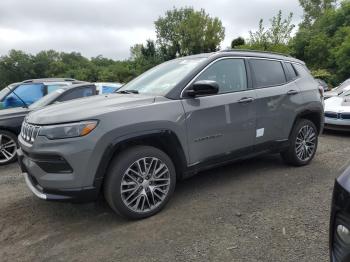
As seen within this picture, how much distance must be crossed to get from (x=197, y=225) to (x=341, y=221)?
178 cm

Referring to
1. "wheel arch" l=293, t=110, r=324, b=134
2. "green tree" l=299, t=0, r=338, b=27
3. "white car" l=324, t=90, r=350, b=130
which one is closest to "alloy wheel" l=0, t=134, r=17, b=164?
"wheel arch" l=293, t=110, r=324, b=134

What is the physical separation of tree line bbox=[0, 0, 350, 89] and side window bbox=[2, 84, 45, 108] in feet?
52.0

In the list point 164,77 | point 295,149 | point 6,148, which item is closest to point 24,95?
point 6,148

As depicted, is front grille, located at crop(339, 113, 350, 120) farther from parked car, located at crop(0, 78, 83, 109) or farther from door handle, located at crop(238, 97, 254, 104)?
parked car, located at crop(0, 78, 83, 109)

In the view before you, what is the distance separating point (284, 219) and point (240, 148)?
114cm

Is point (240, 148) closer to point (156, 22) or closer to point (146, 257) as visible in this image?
point (146, 257)

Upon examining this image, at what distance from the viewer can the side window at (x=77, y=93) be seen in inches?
268

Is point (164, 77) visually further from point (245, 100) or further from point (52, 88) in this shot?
point (52, 88)

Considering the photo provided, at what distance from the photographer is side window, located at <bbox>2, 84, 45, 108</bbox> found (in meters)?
7.61

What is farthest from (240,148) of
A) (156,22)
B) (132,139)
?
(156,22)

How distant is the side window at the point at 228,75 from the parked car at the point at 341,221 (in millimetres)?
2382

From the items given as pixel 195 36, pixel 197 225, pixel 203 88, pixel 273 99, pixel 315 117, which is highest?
pixel 195 36

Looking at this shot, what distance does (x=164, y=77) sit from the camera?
431cm

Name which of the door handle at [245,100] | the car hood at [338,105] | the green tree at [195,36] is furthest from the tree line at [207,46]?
the door handle at [245,100]
